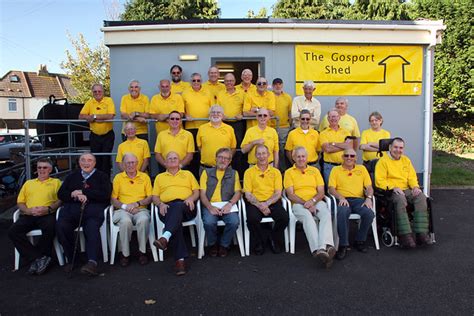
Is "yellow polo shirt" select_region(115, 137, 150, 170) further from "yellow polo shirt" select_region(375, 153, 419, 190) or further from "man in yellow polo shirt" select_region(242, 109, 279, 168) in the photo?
"yellow polo shirt" select_region(375, 153, 419, 190)

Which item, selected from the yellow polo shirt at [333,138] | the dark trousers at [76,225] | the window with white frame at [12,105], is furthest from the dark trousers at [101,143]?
the window with white frame at [12,105]

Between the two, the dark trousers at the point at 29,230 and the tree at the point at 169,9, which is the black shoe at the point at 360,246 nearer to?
the dark trousers at the point at 29,230

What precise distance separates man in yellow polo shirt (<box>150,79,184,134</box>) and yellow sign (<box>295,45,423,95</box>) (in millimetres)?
2108

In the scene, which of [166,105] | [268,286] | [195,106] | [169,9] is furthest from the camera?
[169,9]

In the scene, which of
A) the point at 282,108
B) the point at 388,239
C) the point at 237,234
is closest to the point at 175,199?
the point at 237,234

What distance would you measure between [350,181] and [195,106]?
2.30 metres

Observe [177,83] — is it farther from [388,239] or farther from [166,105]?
[388,239]

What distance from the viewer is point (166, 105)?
5.27 m

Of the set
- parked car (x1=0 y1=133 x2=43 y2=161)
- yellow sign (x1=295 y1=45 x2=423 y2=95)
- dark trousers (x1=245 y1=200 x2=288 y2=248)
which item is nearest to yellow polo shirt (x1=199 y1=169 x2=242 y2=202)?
dark trousers (x1=245 y1=200 x2=288 y2=248)

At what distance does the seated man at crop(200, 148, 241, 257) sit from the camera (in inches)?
168

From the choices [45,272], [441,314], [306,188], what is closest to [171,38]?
[306,188]

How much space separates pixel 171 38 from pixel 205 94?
4.22ft

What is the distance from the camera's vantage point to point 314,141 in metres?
4.96

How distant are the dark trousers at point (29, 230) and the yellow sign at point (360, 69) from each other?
13.6ft
